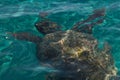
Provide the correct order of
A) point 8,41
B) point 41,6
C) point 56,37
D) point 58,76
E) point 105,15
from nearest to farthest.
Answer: point 58,76 < point 56,37 < point 8,41 < point 105,15 < point 41,6

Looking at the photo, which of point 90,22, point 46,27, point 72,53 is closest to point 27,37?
point 46,27

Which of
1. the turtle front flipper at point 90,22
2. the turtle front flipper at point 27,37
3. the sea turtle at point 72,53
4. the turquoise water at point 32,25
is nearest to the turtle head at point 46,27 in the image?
the sea turtle at point 72,53

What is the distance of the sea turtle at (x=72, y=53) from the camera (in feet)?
24.0

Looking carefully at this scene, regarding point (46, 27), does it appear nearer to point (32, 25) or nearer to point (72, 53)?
point (32, 25)

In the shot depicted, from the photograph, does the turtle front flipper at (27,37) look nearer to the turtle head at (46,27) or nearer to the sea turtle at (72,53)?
the sea turtle at (72,53)

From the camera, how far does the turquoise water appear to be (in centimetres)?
801

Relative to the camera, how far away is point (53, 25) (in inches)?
374

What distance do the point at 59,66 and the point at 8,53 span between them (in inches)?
77.1

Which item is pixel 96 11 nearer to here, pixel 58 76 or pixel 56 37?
pixel 56 37

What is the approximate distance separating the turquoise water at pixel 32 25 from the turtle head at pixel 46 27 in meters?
0.16

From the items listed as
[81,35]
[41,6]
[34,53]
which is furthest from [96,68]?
[41,6]

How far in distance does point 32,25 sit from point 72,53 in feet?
8.45

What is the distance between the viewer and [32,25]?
384 inches

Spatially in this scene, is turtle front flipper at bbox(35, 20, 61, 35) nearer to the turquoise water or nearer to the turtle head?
the turtle head
